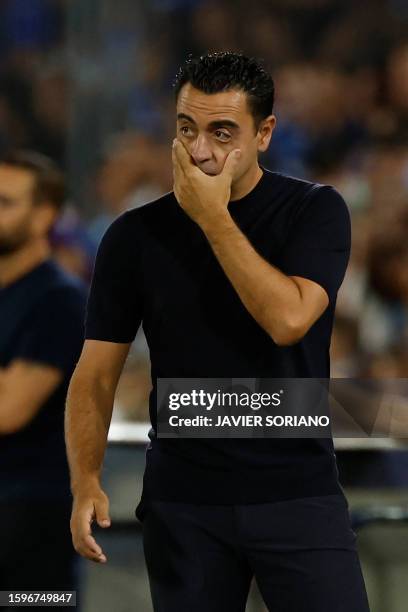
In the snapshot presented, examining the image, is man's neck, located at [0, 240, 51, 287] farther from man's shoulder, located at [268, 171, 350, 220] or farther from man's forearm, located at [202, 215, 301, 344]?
man's forearm, located at [202, 215, 301, 344]

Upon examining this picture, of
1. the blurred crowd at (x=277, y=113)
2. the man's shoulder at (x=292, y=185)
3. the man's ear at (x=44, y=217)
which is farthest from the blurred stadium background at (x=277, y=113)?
the man's shoulder at (x=292, y=185)

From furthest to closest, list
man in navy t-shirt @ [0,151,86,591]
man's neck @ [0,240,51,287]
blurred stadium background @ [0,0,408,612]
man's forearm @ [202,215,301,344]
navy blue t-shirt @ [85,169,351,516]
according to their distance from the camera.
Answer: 1. blurred stadium background @ [0,0,408,612]
2. man's neck @ [0,240,51,287]
3. man in navy t-shirt @ [0,151,86,591]
4. navy blue t-shirt @ [85,169,351,516]
5. man's forearm @ [202,215,301,344]

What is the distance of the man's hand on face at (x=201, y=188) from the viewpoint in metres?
1.49

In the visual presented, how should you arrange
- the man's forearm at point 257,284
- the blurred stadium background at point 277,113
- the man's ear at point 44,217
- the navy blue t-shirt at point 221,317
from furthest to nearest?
1. the blurred stadium background at point 277,113
2. the man's ear at point 44,217
3. the navy blue t-shirt at point 221,317
4. the man's forearm at point 257,284

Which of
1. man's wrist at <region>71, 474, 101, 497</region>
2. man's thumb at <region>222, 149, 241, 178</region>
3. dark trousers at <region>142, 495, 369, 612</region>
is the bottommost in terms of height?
dark trousers at <region>142, 495, 369, 612</region>

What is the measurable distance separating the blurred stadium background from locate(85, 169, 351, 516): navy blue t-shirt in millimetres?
1808

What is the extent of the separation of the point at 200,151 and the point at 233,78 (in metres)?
0.15

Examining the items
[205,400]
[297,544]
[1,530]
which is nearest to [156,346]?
[205,400]

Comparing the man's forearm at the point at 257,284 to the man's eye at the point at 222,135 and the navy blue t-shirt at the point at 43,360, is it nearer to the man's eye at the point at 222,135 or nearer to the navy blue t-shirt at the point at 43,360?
the man's eye at the point at 222,135

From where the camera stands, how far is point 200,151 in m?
1.53

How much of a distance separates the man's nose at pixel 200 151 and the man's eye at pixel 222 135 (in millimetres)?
22

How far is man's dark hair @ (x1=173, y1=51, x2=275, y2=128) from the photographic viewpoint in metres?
1.60

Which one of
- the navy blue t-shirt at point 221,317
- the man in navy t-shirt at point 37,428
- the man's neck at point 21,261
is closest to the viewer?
the navy blue t-shirt at point 221,317

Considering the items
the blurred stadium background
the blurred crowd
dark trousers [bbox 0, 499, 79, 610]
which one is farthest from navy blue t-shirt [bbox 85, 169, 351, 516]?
the blurred crowd
